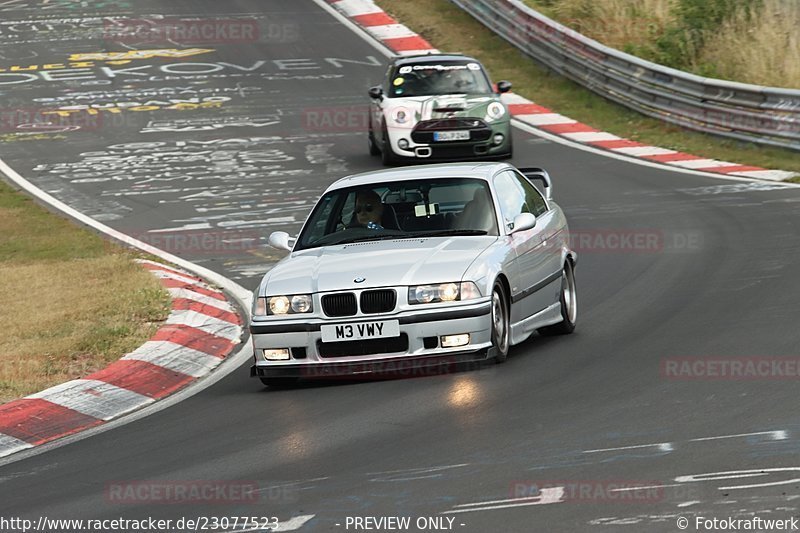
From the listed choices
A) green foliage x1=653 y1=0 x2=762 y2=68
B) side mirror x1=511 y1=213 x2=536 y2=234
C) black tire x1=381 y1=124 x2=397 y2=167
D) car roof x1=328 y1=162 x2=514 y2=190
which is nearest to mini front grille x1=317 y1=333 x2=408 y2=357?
side mirror x1=511 y1=213 x2=536 y2=234

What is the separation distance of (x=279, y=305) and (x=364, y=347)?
2.16 ft

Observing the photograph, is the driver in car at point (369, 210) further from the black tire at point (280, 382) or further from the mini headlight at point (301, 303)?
the black tire at point (280, 382)

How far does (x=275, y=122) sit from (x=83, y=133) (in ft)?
10.9

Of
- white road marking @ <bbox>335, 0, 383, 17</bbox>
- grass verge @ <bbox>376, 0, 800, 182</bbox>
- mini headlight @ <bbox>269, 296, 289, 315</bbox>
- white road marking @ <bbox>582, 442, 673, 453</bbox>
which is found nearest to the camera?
white road marking @ <bbox>582, 442, 673, 453</bbox>

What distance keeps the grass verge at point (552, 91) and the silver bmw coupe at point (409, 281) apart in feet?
32.0

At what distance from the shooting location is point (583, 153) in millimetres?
22453

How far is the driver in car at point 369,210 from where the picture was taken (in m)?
10.5

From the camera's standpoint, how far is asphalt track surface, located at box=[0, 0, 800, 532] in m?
6.38

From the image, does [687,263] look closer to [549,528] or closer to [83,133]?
[549,528]

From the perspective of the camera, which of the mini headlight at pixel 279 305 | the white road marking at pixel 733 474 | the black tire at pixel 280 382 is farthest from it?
the black tire at pixel 280 382

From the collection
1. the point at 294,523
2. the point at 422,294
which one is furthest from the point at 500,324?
the point at 294,523

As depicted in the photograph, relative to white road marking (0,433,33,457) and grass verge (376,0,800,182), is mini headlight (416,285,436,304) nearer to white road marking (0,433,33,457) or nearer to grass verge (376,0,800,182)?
white road marking (0,433,33,457)

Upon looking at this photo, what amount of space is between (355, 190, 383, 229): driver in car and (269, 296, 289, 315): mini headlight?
4.00 ft

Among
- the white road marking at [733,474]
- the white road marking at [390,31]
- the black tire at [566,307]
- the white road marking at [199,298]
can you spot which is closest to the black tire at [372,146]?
the white road marking at [199,298]
